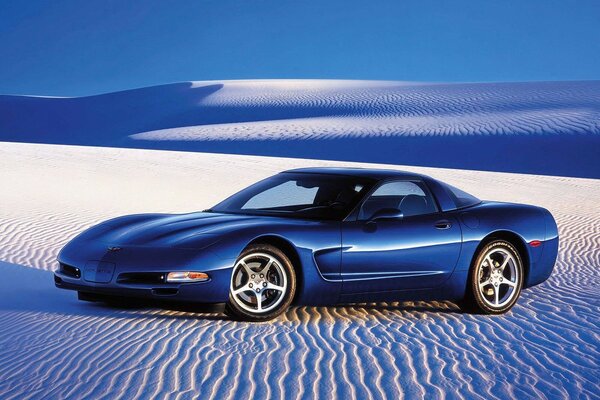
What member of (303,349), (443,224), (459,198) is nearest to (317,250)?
(303,349)

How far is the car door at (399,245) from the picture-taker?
7527 millimetres

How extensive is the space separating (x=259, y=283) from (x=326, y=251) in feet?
1.91

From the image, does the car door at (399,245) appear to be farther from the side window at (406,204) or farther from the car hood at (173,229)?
the car hood at (173,229)

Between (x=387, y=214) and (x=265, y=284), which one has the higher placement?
(x=387, y=214)

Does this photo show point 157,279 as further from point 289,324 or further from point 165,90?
point 165,90

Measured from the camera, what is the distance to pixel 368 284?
7.60 metres

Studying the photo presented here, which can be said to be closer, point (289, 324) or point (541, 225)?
point (289, 324)

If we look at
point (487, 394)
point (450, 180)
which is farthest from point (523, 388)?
point (450, 180)

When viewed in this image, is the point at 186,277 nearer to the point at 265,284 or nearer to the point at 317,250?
the point at 265,284

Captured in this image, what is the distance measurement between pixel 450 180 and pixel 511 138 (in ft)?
72.4

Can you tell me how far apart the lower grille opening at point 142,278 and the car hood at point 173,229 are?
0.26 metres

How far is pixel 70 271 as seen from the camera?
7648 mm

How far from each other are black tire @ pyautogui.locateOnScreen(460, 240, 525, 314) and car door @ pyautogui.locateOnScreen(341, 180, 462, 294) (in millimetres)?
330

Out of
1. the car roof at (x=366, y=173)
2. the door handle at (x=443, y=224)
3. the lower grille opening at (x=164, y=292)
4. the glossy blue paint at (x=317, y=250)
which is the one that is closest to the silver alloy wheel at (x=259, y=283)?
the glossy blue paint at (x=317, y=250)
